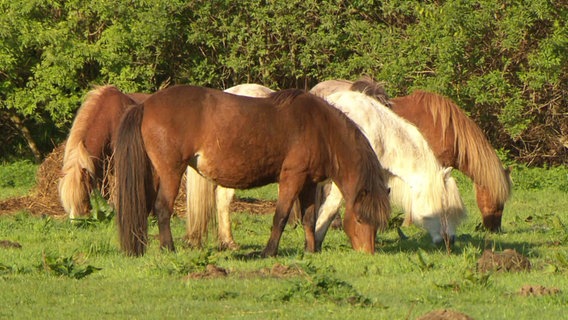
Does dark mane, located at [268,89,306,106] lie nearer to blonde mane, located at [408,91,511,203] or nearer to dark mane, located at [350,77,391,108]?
dark mane, located at [350,77,391,108]

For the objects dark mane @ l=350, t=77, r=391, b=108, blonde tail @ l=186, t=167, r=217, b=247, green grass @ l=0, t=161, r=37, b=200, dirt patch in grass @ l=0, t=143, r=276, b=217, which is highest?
dark mane @ l=350, t=77, r=391, b=108

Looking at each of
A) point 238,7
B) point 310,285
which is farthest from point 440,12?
point 310,285

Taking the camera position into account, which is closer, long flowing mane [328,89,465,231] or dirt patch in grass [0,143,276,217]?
long flowing mane [328,89,465,231]

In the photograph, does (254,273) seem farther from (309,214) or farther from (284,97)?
(284,97)

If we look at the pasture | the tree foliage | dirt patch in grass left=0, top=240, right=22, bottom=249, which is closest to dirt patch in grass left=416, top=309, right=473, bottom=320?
the pasture

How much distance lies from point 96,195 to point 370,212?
3.97 metres

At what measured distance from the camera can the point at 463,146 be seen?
1383 cm

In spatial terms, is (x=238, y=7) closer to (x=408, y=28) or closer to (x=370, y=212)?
(x=408, y=28)

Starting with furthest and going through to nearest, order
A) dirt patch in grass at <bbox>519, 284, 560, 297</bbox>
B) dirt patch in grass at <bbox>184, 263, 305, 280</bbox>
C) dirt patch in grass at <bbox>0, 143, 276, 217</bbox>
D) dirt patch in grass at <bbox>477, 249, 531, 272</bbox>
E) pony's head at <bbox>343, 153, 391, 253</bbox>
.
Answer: dirt patch in grass at <bbox>0, 143, 276, 217</bbox> < pony's head at <bbox>343, 153, 391, 253</bbox> < dirt patch in grass at <bbox>477, 249, 531, 272</bbox> < dirt patch in grass at <bbox>184, 263, 305, 280</bbox> < dirt patch in grass at <bbox>519, 284, 560, 297</bbox>

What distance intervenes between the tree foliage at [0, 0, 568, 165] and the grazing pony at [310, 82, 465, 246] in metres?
8.24

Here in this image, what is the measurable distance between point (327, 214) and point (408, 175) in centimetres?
99

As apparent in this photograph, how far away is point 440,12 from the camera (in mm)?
20688

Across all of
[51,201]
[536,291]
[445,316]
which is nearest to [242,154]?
[536,291]

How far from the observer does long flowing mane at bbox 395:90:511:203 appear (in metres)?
13.7
